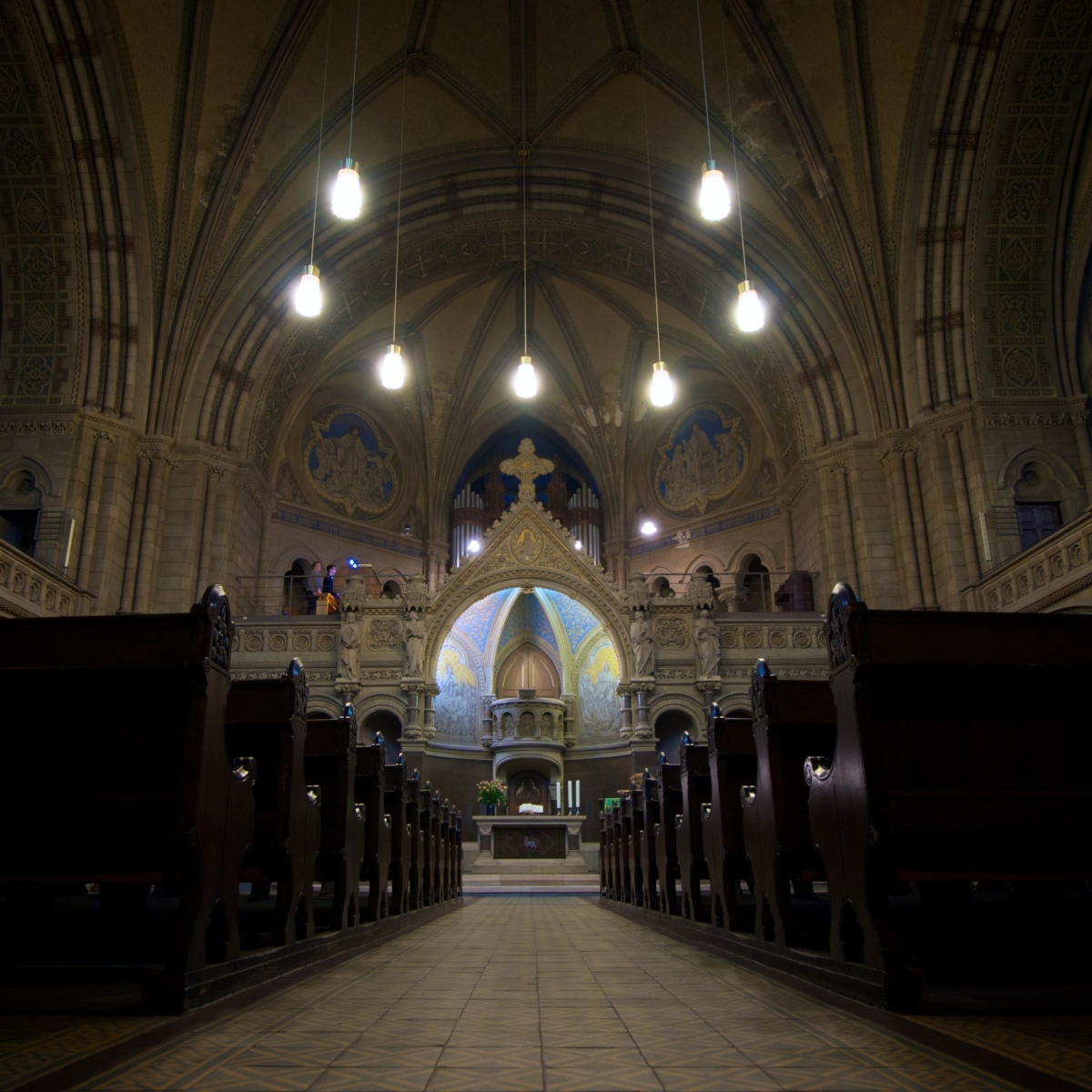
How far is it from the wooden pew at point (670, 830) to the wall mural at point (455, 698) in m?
12.4

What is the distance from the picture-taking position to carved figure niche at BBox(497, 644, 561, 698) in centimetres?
2073

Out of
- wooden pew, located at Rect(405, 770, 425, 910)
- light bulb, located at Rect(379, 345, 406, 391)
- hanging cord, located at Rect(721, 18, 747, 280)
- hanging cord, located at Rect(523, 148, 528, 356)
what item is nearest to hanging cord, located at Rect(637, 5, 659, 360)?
hanging cord, located at Rect(721, 18, 747, 280)

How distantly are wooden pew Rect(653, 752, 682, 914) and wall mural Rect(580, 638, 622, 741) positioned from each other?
1267 centimetres

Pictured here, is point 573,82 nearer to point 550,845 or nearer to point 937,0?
point 937,0

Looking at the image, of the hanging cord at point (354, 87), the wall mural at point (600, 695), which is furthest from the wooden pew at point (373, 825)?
the wall mural at point (600, 695)

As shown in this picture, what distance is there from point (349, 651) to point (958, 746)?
49.4 feet

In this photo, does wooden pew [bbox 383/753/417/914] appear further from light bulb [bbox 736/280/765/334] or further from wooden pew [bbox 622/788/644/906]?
light bulb [bbox 736/280/765/334]

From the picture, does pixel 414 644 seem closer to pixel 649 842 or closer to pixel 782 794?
pixel 649 842

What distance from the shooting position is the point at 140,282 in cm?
1736

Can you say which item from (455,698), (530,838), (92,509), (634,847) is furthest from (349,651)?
(634,847)

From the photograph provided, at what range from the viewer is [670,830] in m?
6.93

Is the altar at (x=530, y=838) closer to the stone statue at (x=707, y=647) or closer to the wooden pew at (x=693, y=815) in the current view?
the stone statue at (x=707, y=647)

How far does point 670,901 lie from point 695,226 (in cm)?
1653

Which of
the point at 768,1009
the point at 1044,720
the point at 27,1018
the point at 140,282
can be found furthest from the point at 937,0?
the point at 27,1018
